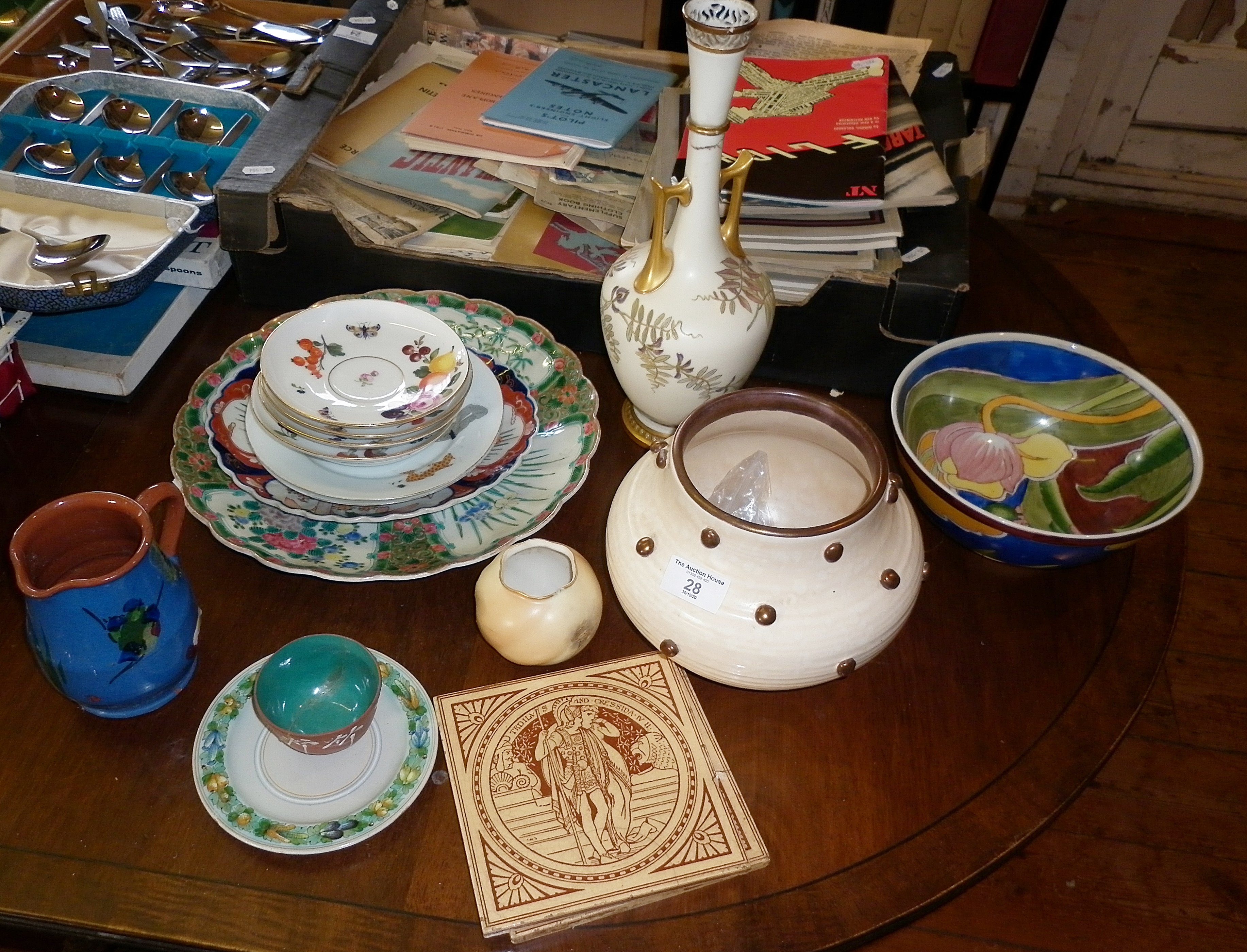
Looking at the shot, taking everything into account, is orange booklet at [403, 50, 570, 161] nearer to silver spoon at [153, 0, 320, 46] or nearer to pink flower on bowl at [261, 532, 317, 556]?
silver spoon at [153, 0, 320, 46]

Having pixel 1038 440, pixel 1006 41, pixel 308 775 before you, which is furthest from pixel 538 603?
pixel 1006 41

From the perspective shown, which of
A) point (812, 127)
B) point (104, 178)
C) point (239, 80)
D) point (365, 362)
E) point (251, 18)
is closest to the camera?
point (365, 362)

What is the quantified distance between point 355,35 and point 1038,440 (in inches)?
32.9

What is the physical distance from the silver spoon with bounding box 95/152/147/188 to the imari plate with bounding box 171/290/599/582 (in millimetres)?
318

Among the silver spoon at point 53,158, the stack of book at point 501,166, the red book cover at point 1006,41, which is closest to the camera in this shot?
the stack of book at point 501,166

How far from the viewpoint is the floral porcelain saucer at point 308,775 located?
2.15 ft

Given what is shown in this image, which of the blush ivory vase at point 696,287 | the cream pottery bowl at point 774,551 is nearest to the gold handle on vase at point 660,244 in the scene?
the blush ivory vase at point 696,287

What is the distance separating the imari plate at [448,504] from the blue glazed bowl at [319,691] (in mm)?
87

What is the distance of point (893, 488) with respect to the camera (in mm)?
714

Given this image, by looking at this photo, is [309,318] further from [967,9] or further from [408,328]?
[967,9]

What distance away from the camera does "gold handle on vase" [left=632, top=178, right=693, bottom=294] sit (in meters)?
0.76

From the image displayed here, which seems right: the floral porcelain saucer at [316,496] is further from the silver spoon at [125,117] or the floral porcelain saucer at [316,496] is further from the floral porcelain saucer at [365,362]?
the silver spoon at [125,117]

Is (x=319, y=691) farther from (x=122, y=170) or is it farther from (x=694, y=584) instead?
(x=122, y=170)

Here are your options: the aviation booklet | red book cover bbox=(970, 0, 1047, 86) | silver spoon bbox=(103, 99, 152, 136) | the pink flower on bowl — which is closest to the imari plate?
the pink flower on bowl
